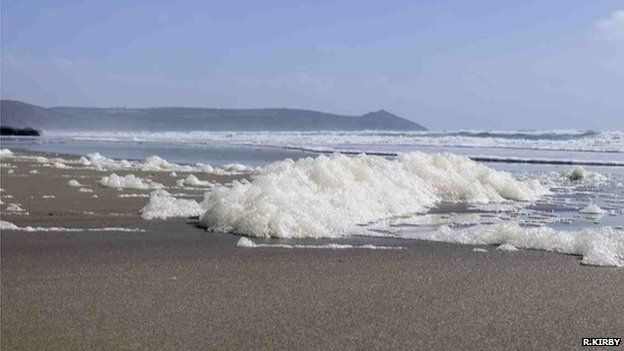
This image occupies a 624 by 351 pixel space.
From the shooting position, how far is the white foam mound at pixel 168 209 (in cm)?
878

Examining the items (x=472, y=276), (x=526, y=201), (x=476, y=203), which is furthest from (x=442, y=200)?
(x=472, y=276)

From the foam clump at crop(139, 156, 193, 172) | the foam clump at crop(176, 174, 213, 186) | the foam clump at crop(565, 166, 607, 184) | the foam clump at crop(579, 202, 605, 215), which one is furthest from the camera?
the foam clump at crop(139, 156, 193, 172)

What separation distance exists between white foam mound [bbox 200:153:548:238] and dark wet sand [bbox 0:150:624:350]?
2.21 feet

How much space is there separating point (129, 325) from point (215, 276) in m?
1.31

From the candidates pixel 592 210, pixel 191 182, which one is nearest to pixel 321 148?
pixel 191 182

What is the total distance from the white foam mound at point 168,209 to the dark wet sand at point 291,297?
1755mm

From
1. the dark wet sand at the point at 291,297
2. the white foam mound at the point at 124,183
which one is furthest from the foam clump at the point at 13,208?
the white foam mound at the point at 124,183

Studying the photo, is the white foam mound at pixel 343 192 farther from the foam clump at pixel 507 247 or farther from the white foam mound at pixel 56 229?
the foam clump at pixel 507 247

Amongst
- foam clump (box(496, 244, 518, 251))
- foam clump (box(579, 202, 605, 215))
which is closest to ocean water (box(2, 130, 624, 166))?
foam clump (box(579, 202, 605, 215))

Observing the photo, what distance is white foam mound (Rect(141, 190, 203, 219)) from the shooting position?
8.78 metres

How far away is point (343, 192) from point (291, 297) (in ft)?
15.4

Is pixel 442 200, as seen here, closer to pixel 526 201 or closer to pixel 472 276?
pixel 526 201

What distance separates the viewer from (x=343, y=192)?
9.32 meters

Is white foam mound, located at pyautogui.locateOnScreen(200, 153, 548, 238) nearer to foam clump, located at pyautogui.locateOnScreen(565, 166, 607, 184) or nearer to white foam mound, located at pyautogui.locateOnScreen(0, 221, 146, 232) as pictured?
white foam mound, located at pyautogui.locateOnScreen(0, 221, 146, 232)
